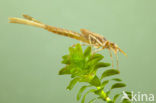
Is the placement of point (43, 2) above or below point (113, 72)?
above

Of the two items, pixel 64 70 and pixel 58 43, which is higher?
pixel 58 43

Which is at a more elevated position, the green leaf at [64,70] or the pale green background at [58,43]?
the pale green background at [58,43]

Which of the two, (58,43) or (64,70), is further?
(58,43)

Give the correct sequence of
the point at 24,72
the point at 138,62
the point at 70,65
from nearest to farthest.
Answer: the point at 70,65 → the point at 24,72 → the point at 138,62

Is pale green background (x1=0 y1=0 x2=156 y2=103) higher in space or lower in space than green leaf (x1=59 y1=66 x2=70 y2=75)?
higher

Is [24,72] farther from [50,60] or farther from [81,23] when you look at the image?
[81,23]

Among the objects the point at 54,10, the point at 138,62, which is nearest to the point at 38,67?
the point at 54,10

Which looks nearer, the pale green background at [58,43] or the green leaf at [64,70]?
the green leaf at [64,70]

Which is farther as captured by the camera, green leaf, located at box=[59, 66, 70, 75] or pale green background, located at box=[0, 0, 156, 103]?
pale green background, located at box=[0, 0, 156, 103]
